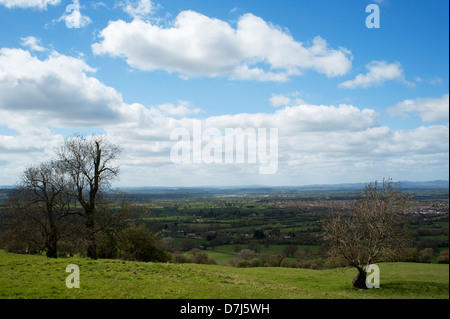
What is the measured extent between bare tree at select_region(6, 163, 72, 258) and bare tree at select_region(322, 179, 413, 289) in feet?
93.9

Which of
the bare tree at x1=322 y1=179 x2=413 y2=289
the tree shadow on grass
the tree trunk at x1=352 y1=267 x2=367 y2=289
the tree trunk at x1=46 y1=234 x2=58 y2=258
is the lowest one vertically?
the tree shadow on grass

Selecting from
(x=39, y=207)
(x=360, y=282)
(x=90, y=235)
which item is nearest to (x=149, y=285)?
(x=90, y=235)

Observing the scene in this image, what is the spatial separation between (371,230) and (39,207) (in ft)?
117

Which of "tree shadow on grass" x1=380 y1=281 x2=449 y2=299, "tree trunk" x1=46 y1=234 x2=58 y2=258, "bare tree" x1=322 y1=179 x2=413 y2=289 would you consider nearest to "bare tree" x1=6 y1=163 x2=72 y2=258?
"tree trunk" x1=46 y1=234 x2=58 y2=258

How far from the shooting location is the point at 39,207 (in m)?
34.8

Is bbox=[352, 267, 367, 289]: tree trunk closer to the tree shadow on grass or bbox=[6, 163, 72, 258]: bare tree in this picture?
the tree shadow on grass

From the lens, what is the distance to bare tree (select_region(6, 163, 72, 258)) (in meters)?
34.3

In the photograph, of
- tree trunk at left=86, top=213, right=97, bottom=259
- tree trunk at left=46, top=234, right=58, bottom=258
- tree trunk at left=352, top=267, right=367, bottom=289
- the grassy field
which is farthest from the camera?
tree trunk at left=46, top=234, right=58, bottom=258

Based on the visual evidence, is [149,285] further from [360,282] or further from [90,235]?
[360,282]

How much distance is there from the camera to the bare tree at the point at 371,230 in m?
26.6

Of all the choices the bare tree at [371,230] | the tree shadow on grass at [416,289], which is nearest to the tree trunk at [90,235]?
the bare tree at [371,230]

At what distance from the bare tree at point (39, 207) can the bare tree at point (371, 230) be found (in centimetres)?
2861

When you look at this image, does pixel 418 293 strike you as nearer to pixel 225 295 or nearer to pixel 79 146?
pixel 225 295
